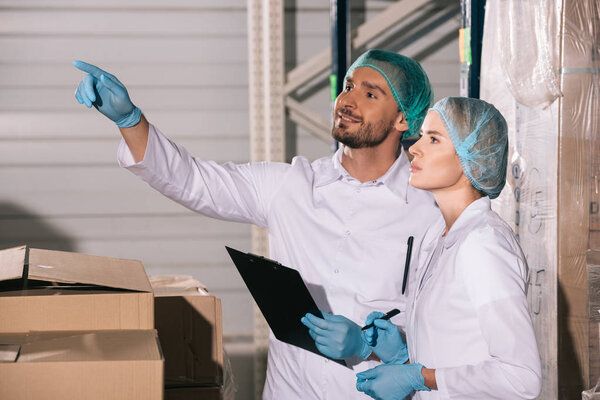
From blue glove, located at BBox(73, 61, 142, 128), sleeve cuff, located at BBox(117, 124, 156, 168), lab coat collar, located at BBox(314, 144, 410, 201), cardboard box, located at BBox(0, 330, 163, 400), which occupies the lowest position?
Answer: cardboard box, located at BBox(0, 330, 163, 400)

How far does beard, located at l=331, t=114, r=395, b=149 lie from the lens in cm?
255

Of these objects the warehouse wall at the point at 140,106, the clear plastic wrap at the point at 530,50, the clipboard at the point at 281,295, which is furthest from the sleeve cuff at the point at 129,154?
the warehouse wall at the point at 140,106

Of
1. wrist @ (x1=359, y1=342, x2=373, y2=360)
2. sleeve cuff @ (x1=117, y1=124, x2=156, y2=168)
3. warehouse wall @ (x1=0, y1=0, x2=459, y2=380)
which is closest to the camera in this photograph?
wrist @ (x1=359, y1=342, x2=373, y2=360)

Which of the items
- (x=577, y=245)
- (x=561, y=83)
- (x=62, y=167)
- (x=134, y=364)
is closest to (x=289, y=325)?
(x=134, y=364)

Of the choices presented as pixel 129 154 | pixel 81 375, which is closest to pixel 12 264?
pixel 129 154

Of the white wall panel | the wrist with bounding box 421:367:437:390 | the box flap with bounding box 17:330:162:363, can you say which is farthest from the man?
the white wall panel

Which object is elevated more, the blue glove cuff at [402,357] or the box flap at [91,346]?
the box flap at [91,346]

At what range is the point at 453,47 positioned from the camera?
5469mm

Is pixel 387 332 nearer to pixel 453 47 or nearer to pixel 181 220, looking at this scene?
pixel 181 220

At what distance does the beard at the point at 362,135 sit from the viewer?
255cm

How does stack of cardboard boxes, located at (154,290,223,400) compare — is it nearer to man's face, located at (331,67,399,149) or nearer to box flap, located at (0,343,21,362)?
man's face, located at (331,67,399,149)

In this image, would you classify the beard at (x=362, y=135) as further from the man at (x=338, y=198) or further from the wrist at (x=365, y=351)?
the wrist at (x=365, y=351)

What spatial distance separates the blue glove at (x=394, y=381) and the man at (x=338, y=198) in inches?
17.2

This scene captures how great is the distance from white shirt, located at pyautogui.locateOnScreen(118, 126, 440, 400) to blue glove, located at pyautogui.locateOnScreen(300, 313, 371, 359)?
0.23 m
